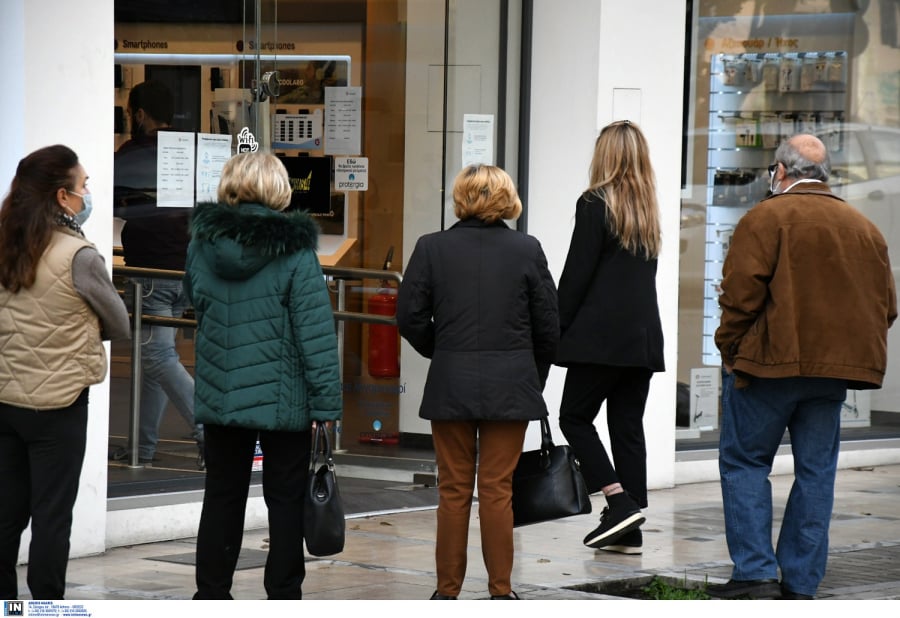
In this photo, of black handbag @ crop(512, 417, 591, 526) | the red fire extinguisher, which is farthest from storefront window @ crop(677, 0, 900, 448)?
black handbag @ crop(512, 417, 591, 526)

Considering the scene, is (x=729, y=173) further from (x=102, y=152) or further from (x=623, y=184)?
(x=102, y=152)

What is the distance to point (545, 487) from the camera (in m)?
6.63

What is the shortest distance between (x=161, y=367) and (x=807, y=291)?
3492 mm

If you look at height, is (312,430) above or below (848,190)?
below

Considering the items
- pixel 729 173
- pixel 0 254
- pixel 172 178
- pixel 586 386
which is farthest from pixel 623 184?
pixel 729 173

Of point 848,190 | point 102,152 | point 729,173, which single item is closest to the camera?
point 102,152

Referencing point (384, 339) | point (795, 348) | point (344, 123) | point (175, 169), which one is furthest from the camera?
point (384, 339)

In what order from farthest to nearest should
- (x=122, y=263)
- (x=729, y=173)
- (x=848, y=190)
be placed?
(x=848, y=190) → (x=729, y=173) → (x=122, y=263)

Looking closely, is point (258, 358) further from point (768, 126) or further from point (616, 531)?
point (768, 126)

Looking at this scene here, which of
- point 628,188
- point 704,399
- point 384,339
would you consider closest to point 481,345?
point 628,188

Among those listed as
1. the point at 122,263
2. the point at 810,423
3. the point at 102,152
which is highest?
the point at 102,152

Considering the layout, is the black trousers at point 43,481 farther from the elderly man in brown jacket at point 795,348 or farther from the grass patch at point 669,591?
the elderly man in brown jacket at point 795,348

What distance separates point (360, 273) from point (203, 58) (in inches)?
97.5

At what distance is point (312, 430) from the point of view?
604 centimetres
